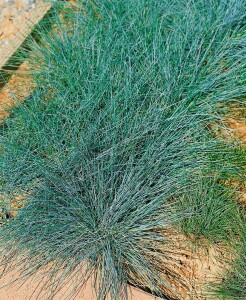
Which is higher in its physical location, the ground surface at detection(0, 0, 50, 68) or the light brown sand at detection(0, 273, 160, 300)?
the ground surface at detection(0, 0, 50, 68)

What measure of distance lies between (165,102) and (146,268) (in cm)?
95

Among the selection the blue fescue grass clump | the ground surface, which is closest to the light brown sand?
the blue fescue grass clump

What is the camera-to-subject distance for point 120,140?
2715mm

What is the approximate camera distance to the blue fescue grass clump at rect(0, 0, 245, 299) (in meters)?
2.46

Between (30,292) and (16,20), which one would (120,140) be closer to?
(30,292)

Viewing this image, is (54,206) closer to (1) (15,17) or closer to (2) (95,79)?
(2) (95,79)

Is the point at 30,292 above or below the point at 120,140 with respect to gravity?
below

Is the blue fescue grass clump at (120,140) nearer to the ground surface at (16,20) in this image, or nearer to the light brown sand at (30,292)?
the light brown sand at (30,292)

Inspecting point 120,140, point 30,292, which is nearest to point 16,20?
point 120,140

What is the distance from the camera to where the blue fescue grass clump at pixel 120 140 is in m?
2.46

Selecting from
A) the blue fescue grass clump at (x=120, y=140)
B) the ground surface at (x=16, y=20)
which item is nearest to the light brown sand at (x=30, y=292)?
the blue fescue grass clump at (x=120, y=140)

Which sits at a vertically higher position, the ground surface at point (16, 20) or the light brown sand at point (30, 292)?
the ground surface at point (16, 20)

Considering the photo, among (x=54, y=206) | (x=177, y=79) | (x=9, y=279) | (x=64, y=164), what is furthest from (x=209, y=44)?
(x=9, y=279)

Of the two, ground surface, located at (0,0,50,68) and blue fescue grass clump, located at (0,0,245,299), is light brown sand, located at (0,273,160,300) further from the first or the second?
ground surface, located at (0,0,50,68)
